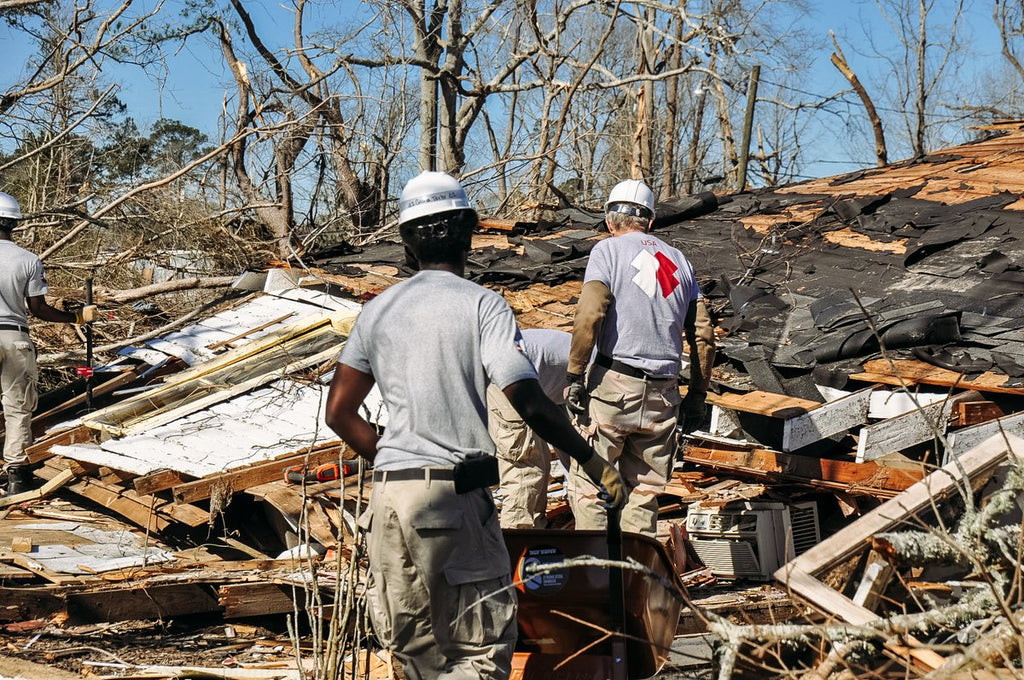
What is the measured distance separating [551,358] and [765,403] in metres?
1.67

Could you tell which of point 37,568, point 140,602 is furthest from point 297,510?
point 37,568

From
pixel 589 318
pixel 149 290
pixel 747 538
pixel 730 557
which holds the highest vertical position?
pixel 149 290

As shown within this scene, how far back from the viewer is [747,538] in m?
5.19

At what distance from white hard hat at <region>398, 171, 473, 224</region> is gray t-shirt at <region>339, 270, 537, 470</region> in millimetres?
225

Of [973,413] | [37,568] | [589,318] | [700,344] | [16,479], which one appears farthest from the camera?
[16,479]

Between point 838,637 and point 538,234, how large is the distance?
363 inches

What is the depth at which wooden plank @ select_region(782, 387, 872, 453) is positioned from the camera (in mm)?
5527

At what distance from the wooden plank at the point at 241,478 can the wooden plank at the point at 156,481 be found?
0.09m

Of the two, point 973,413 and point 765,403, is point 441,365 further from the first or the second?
point 973,413

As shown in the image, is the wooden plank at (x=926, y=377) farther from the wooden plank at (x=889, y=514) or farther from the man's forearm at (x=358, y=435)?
the man's forearm at (x=358, y=435)

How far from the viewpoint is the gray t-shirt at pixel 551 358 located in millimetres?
4778

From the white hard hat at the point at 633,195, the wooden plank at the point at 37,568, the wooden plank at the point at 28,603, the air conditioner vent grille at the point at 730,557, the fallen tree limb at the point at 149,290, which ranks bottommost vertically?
the air conditioner vent grille at the point at 730,557

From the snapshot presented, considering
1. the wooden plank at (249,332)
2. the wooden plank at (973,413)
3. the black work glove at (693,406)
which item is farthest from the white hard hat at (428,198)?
the wooden plank at (249,332)

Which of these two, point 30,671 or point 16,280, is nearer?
point 30,671
